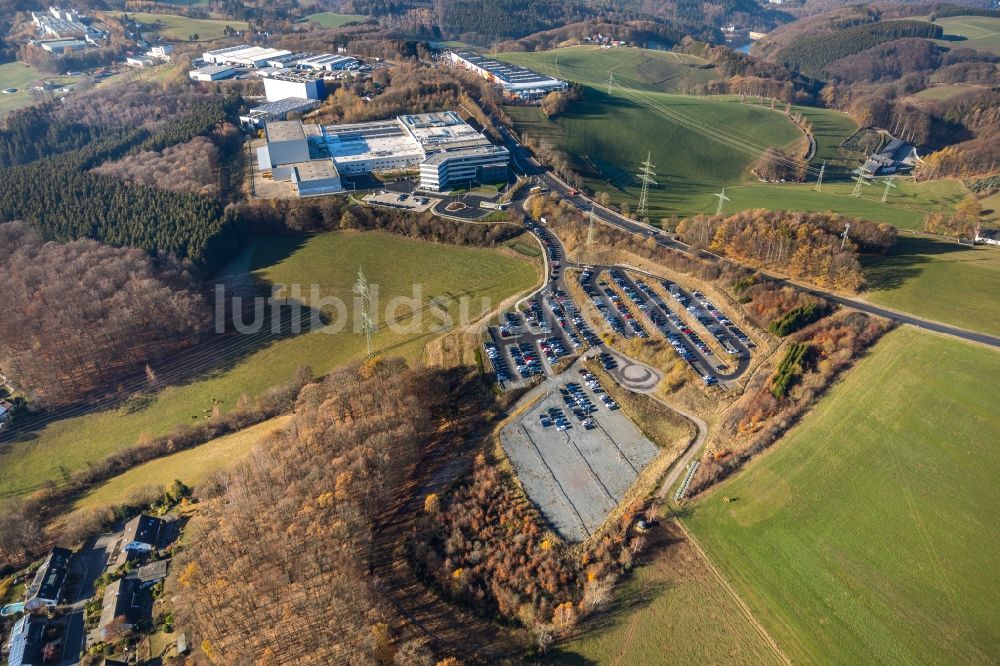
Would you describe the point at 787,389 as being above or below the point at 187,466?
above

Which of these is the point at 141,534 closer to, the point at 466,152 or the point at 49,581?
the point at 49,581

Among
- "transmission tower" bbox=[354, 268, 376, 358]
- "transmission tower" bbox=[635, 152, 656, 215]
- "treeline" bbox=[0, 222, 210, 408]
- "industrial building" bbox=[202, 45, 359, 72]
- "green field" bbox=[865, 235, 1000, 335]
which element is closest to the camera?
"green field" bbox=[865, 235, 1000, 335]

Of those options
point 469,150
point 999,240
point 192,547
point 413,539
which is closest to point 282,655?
point 413,539

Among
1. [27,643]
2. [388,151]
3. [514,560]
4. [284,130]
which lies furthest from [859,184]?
[27,643]

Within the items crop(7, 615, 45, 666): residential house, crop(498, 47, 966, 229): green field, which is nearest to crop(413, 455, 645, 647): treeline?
crop(7, 615, 45, 666): residential house

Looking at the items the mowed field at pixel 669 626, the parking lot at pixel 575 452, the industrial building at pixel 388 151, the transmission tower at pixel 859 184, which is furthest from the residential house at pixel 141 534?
the transmission tower at pixel 859 184

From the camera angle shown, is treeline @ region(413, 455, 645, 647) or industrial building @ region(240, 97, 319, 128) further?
industrial building @ region(240, 97, 319, 128)

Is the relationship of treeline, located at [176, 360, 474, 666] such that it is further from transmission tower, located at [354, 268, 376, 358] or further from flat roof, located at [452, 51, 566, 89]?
flat roof, located at [452, 51, 566, 89]
